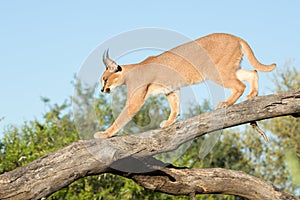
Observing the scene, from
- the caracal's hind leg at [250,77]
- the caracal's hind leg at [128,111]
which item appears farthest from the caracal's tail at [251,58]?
the caracal's hind leg at [128,111]

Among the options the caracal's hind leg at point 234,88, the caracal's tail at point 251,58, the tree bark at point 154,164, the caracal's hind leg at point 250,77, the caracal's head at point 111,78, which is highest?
the caracal's tail at point 251,58

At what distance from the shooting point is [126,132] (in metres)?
5.80

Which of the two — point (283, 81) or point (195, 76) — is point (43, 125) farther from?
point (283, 81)

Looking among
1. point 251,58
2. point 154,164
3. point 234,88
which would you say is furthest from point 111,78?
point 251,58

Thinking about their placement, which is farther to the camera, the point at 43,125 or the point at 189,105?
the point at 43,125

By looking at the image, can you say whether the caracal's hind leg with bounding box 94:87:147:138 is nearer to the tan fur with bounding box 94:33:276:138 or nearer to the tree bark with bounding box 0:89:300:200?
the tan fur with bounding box 94:33:276:138

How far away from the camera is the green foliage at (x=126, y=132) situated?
530 cm

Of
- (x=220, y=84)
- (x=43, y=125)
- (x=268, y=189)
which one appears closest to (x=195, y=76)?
(x=220, y=84)

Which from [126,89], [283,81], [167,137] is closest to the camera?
[167,137]

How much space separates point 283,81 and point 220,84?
12027 mm

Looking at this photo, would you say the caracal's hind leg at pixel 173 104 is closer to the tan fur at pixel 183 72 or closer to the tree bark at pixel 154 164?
the tan fur at pixel 183 72

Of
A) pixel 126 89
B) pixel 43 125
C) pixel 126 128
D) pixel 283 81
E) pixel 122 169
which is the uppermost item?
pixel 283 81

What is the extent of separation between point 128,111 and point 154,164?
67cm

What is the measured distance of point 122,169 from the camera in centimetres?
527
